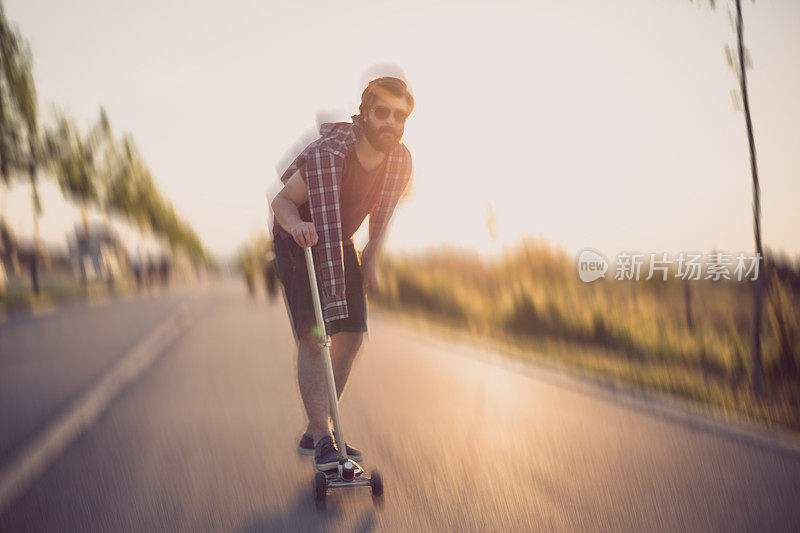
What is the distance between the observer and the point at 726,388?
499cm

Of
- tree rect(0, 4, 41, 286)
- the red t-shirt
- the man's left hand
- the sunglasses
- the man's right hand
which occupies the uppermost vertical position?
tree rect(0, 4, 41, 286)

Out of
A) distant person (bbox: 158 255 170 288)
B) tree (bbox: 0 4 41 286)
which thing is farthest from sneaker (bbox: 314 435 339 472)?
distant person (bbox: 158 255 170 288)

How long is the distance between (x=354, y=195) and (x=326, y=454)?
1293 millimetres

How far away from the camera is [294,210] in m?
3.09

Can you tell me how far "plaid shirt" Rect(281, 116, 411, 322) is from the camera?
117 inches

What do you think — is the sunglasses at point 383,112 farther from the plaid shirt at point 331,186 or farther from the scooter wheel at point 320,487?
the scooter wheel at point 320,487

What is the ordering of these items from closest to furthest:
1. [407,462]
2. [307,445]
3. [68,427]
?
[307,445]
[407,462]
[68,427]

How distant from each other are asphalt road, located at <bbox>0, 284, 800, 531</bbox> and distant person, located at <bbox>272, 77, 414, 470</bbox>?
42 cm

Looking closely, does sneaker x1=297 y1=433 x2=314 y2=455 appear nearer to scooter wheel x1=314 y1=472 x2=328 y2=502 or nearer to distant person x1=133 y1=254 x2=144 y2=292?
scooter wheel x1=314 y1=472 x2=328 y2=502

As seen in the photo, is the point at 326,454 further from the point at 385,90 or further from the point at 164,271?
the point at 164,271

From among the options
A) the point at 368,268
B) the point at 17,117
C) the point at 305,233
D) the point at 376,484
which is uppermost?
the point at 17,117

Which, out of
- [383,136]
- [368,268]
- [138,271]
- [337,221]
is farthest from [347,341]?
[138,271]

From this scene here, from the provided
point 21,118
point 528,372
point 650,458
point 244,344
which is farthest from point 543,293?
point 21,118

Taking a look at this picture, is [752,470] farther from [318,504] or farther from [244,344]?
[244,344]
